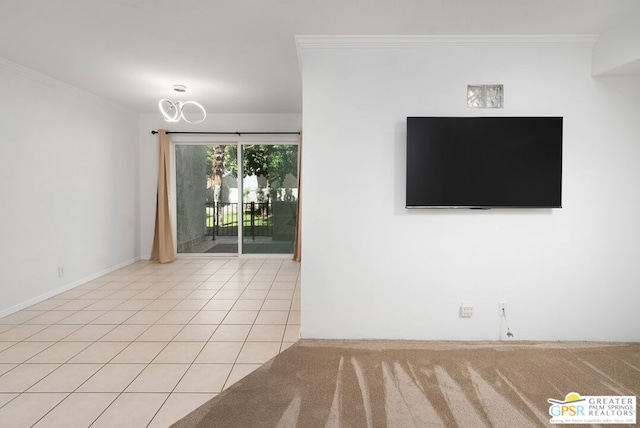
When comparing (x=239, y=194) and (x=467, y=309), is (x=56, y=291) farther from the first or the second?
(x=467, y=309)

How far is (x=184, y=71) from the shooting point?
12.5 feet

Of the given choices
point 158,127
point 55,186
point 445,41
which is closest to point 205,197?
point 158,127

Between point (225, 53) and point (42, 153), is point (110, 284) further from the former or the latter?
point (225, 53)

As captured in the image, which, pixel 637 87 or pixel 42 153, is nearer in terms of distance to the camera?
pixel 637 87

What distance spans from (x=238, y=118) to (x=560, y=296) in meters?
5.30

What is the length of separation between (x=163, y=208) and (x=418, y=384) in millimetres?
5132

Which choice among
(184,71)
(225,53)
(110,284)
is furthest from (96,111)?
(225,53)

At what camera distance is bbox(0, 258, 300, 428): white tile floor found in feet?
6.90

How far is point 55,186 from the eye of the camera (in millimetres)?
4199

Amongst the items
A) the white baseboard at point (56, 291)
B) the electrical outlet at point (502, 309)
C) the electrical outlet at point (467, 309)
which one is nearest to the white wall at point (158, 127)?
the white baseboard at point (56, 291)

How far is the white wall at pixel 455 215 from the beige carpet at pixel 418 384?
0.22 m

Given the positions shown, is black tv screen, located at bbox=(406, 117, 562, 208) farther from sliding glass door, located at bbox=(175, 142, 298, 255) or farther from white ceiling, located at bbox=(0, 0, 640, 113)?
sliding glass door, located at bbox=(175, 142, 298, 255)

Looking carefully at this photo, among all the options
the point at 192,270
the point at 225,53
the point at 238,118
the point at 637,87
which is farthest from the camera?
the point at 238,118

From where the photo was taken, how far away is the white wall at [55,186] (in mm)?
3619
